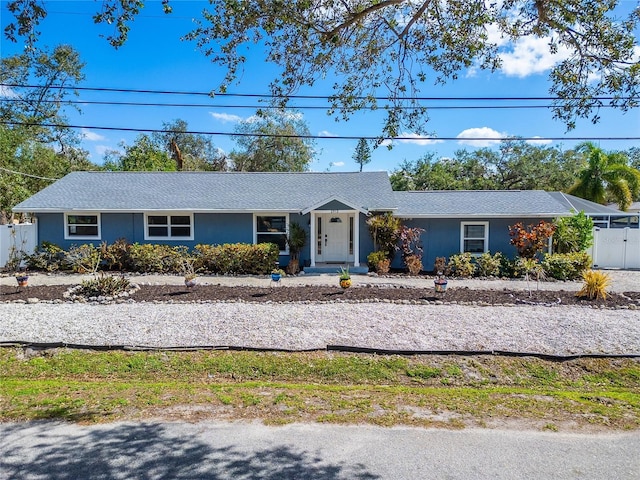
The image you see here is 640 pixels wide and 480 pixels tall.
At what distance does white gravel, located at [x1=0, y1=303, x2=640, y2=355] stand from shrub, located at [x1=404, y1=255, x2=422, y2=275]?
17.8 feet

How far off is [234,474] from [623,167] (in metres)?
27.6

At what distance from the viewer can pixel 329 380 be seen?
231 inches

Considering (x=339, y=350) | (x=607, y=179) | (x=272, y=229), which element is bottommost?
(x=339, y=350)

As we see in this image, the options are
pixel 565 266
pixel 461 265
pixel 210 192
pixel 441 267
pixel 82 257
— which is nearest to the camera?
pixel 565 266

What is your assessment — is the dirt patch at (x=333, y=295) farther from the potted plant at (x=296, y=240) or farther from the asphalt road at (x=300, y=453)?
the asphalt road at (x=300, y=453)

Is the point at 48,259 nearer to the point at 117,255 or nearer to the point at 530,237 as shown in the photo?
the point at 117,255

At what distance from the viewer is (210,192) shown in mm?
18266

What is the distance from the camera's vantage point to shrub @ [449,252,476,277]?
587 inches

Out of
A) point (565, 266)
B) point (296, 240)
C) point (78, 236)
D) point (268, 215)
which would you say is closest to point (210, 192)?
point (268, 215)

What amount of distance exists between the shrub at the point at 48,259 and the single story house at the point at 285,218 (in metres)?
0.67

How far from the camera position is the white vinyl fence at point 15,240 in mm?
15867

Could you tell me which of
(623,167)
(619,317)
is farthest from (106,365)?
(623,167)

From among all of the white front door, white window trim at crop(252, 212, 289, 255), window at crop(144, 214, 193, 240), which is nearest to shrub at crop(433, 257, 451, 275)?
the white front door

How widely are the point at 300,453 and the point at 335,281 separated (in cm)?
995
